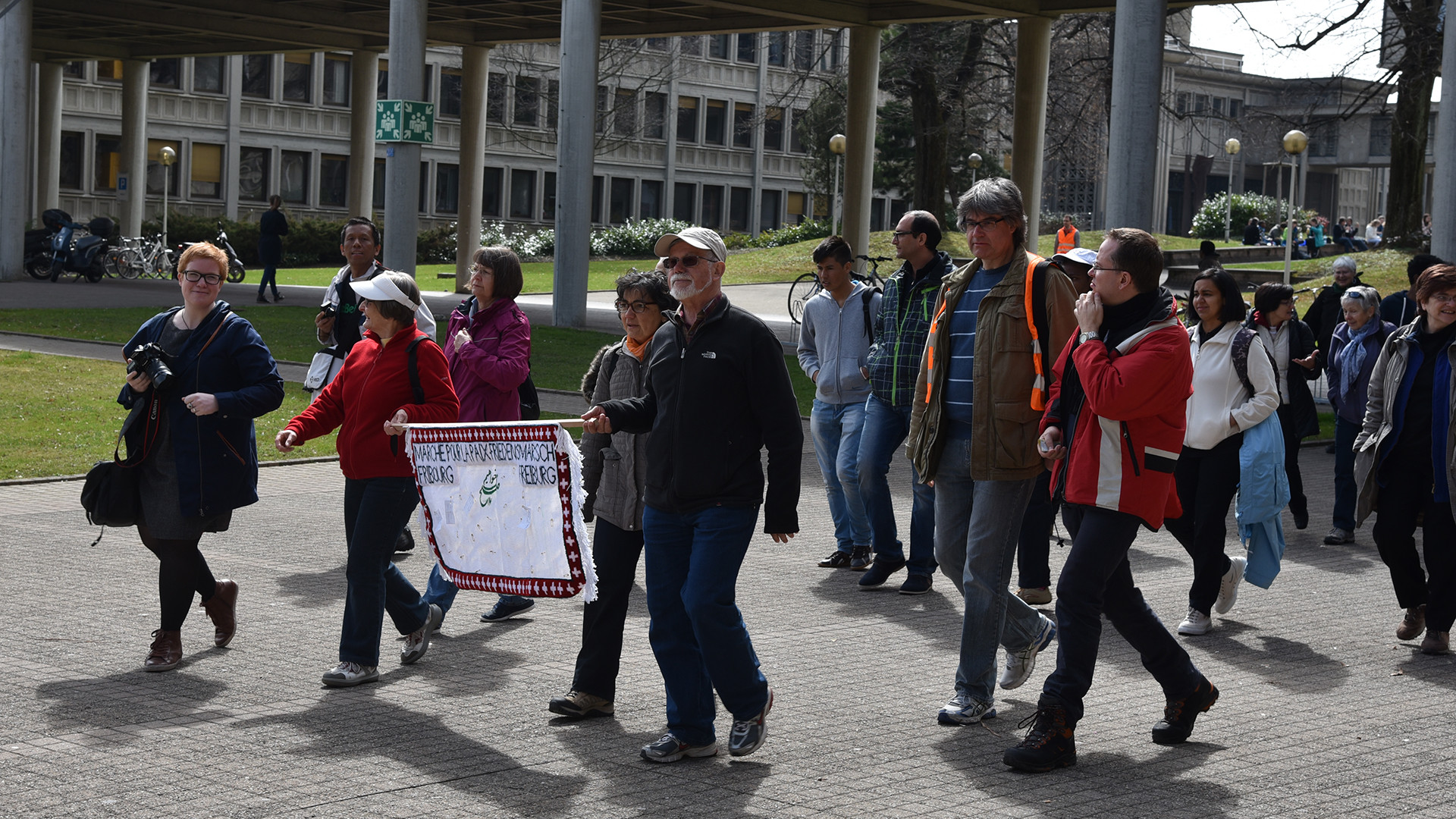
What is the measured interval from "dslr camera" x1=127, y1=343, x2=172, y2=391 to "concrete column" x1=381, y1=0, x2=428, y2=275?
1853 cm

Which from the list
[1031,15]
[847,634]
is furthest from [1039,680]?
[1031,15]

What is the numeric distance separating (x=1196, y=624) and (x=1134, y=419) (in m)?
2.89

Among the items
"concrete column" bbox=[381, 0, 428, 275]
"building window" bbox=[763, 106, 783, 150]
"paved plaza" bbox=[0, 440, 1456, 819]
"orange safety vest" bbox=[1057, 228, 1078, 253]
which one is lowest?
"paved plaza" bbox=[0, 440, 1456, 819]

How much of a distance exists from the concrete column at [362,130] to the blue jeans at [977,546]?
122ft

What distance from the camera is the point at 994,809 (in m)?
5.38

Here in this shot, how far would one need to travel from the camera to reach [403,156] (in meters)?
25.7

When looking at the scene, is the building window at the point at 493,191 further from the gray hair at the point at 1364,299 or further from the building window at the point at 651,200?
the gray hair at the point at 1364,299

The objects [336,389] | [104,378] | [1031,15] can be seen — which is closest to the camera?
[336,389]

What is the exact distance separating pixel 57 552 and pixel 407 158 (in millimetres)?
16839

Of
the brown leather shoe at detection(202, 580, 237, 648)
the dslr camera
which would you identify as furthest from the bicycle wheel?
the dslr camera

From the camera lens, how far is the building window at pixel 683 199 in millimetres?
74000

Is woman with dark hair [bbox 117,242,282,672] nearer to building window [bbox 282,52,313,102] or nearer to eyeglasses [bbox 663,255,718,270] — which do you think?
eyeglasses [bbox 663,255,718,270]

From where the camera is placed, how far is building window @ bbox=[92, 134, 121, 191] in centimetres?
5694

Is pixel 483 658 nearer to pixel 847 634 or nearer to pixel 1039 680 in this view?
pixel 847 634
